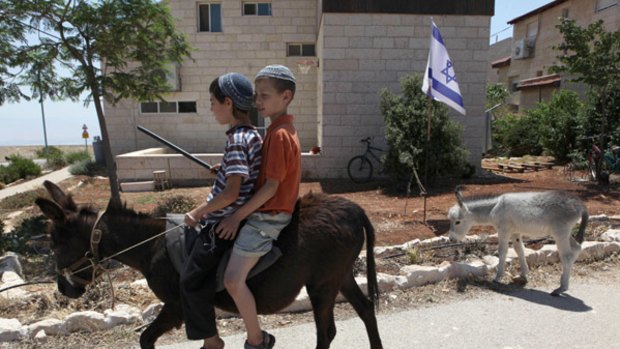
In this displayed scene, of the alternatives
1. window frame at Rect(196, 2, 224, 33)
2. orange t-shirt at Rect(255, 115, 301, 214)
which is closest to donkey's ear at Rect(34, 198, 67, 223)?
orange t-shirt at Rect(255, 115, 301, 214)

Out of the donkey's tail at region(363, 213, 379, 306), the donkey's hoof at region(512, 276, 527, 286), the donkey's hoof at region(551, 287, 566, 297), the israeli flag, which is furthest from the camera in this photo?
the israeli flag

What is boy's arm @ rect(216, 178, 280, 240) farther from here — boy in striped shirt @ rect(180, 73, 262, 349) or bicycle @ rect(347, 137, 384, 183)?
bicycle @ rect(347, 137, 384, 183)

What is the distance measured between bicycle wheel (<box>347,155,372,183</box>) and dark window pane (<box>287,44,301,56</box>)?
6732 mm

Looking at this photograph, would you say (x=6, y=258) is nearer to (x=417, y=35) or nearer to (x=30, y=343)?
(x=30, y=343)

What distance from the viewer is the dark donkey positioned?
105 inches

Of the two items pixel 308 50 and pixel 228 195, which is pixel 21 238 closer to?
pixel 228 195

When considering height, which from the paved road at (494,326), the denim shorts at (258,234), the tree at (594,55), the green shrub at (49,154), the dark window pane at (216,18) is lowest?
the paved road at (494,326)

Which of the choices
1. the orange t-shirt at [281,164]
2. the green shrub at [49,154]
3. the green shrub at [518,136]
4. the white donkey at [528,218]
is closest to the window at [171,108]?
the green shrub at [49,154]

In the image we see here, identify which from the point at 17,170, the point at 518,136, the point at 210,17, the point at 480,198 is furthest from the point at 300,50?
the point at 480,198

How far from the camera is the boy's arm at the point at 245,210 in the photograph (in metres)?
2.36

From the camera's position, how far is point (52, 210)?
2555 mm

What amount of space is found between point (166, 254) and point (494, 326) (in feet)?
9.70

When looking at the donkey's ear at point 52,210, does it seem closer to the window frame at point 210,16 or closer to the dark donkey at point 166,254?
the dark donkey at point 166,254

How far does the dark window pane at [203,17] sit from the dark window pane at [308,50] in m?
3.95
